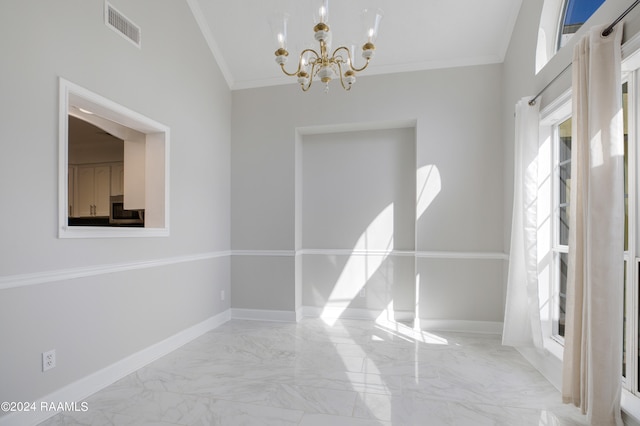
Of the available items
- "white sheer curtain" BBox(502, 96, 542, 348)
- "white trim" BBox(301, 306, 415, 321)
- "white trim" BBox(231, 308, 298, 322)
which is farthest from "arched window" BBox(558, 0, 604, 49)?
"white trim" BBox(231, 308, 298, 322)

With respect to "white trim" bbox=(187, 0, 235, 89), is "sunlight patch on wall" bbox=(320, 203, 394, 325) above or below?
below

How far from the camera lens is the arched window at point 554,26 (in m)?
2.79

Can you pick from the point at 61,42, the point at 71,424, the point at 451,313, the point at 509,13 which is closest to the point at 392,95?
the point at 509,13

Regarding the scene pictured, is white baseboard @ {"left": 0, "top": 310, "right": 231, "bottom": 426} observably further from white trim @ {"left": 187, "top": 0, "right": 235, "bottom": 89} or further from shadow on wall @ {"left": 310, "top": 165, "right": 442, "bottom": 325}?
white trim @ {"left": 187, "top": 0, "right": 235, "bottom": 89}

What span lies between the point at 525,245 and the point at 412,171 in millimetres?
1774

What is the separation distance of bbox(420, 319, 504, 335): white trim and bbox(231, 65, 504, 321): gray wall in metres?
0.06

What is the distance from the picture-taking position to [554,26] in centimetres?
304

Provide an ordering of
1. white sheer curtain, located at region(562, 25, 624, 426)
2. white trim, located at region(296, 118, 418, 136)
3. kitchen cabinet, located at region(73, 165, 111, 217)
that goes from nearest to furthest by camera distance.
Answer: white sheer curtain, located at region(562, 25, 624, 426) < white trim, located at region(296, 118, 418, 136) < kitchen cabinet, located at region(73, 165, 111, 217)

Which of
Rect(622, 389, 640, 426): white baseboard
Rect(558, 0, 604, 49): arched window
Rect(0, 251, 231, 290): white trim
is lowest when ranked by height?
Rect(622, 389, 640, 426): white baseboard

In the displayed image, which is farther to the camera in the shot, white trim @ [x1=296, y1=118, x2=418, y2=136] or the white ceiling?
white trim @ [x1=296, y1=118, x2=418, y2=136]

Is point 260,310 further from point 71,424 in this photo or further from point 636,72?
point 636,72

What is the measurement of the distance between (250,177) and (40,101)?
101 inches

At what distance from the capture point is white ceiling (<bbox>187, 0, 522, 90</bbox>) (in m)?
3.62

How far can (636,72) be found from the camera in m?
1.97
